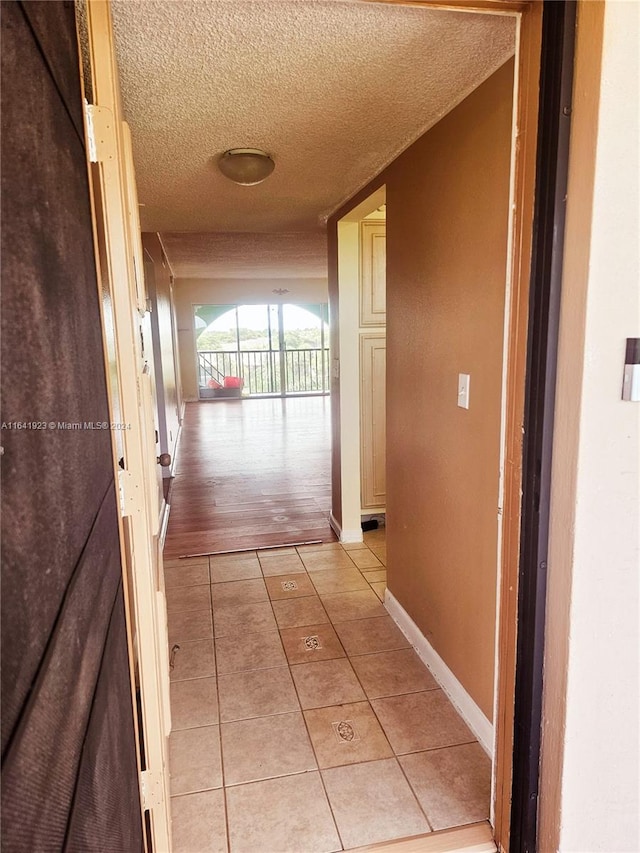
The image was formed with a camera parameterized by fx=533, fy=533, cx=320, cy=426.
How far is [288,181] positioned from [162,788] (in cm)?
240

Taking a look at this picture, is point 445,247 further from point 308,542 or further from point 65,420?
point 308,542

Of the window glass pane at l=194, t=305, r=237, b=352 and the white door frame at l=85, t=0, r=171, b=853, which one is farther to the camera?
the window glass pane at l=194, t=305, r=237, b=352

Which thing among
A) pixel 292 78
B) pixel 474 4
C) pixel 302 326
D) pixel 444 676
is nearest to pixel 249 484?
pixel 444 676

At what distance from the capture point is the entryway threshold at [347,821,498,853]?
139cm

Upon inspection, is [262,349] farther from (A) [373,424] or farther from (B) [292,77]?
(B) [292,77]

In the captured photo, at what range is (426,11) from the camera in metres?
1.21

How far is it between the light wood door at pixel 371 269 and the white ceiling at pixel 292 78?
0.89 meters

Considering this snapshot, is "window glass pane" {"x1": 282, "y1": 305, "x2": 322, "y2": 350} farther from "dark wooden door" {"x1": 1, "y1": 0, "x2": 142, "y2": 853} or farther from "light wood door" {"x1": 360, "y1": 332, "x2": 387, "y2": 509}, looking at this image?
"dark wooden door" {"x1": 1, "y1": 0, "x2": 142, "y2": 853}

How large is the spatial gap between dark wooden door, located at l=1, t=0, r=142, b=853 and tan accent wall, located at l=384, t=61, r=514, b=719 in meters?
1.10

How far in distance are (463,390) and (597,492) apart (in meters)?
0.73

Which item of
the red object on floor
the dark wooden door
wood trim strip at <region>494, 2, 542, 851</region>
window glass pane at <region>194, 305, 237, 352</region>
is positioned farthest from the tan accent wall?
window glass pane at <region>194, 305, 237, 352</region>

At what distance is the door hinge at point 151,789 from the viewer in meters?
1.26

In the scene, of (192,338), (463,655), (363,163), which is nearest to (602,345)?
(463,655)

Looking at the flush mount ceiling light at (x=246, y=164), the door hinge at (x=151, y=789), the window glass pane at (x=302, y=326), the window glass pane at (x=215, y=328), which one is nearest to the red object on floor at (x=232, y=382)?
the window glass pane at (x=215, y=328)
